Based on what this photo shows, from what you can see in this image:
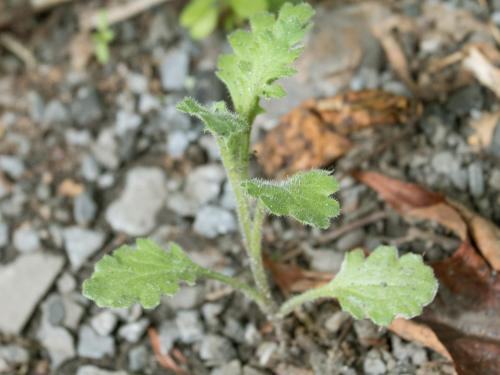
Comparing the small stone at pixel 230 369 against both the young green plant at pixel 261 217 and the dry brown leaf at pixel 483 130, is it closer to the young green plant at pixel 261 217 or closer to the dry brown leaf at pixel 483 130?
the young green plant at pixel 261 217

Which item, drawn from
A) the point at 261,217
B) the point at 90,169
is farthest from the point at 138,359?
the point at 90,169

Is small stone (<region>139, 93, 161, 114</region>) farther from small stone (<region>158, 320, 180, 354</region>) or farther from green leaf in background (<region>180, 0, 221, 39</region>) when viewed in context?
small stone (<region>158, 320, 180, 354</region>)

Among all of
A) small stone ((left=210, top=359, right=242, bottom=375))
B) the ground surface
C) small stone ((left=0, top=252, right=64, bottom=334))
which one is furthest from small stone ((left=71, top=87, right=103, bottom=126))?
small stone ((left=210, top=359, right=242, bottom=375))

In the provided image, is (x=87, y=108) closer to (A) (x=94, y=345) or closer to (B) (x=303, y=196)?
(A) (x=94, y=345)

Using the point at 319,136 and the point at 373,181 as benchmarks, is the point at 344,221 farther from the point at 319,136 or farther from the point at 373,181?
the point at 319,136

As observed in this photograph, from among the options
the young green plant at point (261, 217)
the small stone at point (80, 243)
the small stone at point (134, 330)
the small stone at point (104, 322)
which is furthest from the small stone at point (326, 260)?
the small stone at point (80, 243)
